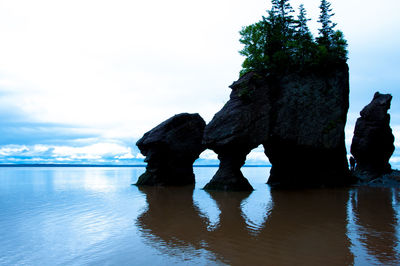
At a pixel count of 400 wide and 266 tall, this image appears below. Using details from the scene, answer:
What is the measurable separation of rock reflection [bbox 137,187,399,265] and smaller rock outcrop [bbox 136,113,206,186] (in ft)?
55.9

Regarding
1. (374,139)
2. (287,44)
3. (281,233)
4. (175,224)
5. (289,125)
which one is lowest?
(175,224)

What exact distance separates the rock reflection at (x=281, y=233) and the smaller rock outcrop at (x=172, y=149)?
55.9 feet

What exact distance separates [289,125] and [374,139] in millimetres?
14665

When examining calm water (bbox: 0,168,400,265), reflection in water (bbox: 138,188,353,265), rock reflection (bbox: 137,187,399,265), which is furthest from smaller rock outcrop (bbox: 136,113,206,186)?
reflection in water (bbox: 138,188,353,265)

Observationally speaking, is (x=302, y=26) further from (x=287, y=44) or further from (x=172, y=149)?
(x=172, y=149)

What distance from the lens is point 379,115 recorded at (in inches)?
1399

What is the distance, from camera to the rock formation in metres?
28.4

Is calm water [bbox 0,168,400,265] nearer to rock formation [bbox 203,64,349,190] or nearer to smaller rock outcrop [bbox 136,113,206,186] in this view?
rock formation [bbox 203,64,349,190]

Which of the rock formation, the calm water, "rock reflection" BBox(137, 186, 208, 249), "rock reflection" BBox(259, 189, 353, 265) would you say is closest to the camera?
"rock reflection" BBox(259, 189, 353, 265)

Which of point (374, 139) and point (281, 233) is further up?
point (374, 139)

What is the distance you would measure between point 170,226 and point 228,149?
16.2 meters

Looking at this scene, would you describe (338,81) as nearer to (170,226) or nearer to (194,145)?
(194,145)

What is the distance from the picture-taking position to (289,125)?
96.2 ft

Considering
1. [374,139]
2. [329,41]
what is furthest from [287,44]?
[374,139]
